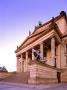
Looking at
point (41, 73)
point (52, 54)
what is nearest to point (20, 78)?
point (52, 54)

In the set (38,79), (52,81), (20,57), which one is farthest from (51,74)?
(20,57)

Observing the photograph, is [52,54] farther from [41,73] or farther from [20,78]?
A: [41,73]

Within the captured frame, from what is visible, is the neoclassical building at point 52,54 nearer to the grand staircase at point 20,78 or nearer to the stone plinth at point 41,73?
the stone plinth at point 41,73

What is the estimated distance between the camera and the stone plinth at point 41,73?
28.5 meters

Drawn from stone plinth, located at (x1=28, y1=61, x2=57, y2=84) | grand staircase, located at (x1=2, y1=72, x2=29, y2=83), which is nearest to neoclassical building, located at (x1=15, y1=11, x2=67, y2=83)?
stone plinth, located at (x1=28, y1=61, x2=57, y2=84)

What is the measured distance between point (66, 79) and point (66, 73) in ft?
3.16

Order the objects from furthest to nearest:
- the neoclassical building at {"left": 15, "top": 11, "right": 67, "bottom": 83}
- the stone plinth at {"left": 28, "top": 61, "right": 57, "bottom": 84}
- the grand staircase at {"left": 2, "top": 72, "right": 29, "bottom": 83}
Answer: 1. the grand staircase at {"left": 2, "top": 72, "right": 29, "bottom": 83}
2. the neoclassical building at {"left": 15, "top": 11, "right": 67, "bottom": 83}
3. the stone plinth at {"left": 28, "top": 61, "right": 57, "bottom": 84}

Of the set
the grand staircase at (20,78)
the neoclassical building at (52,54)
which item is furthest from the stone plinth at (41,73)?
the grand staircase at (20,78)

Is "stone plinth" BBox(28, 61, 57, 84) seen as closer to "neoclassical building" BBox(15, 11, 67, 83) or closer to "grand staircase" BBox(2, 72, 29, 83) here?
"neoclassical building" BBox(15, 11, 67, 83)

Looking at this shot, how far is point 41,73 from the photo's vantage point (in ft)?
97.8

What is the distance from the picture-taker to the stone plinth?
28516mm

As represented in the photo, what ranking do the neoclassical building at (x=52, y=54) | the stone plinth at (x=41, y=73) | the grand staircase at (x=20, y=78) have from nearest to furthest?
the stone plinth at (x=41, y=73), the neoclassical building at (x=52, y=54), the grand staircase at (x=20, y=78)

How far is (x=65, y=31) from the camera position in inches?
1608

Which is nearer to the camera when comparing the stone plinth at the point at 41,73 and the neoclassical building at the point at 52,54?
the stone plinth at the point at 41,73
